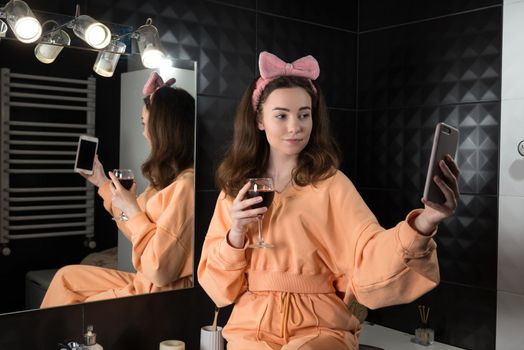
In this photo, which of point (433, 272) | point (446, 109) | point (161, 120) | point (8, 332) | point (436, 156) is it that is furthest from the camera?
point (446, 109)

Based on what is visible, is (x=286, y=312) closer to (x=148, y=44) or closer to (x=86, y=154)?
(x=86, y=154)

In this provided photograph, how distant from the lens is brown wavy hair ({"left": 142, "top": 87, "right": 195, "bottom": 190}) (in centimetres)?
274

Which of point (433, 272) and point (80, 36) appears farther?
point (80, 36)

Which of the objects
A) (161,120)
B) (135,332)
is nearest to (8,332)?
(135,332)

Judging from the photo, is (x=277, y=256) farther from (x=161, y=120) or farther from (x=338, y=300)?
(x=161, y=120)

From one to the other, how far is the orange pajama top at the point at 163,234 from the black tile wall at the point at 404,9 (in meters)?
1.48

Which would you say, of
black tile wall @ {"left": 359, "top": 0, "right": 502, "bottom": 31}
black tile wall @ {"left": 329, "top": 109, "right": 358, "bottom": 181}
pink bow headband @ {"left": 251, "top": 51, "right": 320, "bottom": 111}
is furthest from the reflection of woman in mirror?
black tile wall @ {"left": 359, "top": 0, "right": 502, "bottom": 31}

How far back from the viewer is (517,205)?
2980 mm

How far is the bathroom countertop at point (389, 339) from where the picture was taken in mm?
3236

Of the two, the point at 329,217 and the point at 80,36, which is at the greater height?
the point at 80,36

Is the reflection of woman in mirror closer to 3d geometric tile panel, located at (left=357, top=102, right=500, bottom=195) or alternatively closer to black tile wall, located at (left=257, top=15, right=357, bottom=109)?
black tile wall, located at (left=257, top=15, right=357, bottom=109)

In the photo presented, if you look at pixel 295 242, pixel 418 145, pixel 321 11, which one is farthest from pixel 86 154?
pixel 418 145

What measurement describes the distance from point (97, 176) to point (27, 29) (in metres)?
0.63

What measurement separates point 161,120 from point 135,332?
94cm
